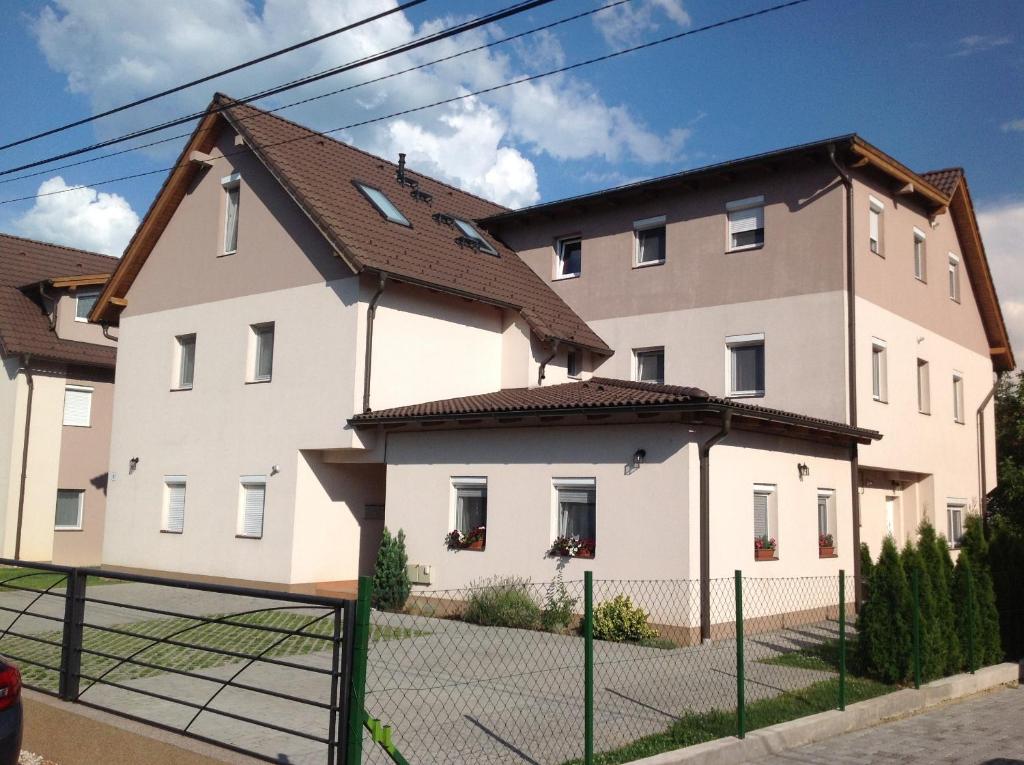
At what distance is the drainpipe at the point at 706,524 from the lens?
13906 mm

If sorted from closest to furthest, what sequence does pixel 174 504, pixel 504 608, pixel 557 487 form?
pixel 504 608 < pixel 557 487 < pixel 174 504

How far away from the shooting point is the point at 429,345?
1902 cm

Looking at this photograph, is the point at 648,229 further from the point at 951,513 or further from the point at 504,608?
the point at 504,608

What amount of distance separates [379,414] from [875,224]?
1034 centimetres

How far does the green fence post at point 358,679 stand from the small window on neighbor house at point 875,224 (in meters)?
15.9

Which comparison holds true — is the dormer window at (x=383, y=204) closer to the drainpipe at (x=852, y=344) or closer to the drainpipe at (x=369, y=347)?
the drainpipe at (x=369, y=347)

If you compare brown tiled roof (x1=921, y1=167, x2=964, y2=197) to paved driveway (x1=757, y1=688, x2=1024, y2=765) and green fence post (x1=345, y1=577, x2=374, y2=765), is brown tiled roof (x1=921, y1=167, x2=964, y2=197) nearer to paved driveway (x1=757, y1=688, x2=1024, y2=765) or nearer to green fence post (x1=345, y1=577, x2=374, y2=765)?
paved driveway (x1=757, y1=688, x2=1024, y2=765)

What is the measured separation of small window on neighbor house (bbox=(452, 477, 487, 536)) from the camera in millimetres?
16406

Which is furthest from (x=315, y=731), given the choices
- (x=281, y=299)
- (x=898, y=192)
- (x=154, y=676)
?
(x=898, y=192)

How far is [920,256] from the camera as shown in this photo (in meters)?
21.7

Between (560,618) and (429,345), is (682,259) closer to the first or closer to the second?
(429,345)

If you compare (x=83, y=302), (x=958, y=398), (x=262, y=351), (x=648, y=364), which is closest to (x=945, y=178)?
(x=958, y=398)

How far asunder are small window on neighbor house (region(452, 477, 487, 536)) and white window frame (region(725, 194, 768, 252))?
7342mm

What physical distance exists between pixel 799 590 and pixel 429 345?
7.93 m
